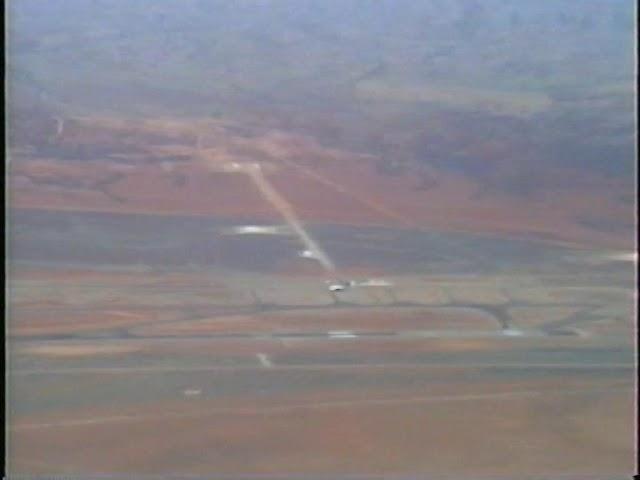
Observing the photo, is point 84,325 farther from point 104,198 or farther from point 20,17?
point 20,17

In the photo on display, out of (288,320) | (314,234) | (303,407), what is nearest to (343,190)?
(314,234)

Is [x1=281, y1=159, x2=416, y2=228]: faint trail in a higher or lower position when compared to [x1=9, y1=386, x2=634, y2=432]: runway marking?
higher

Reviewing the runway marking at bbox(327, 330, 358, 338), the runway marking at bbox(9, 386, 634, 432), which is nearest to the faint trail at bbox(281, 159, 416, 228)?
the runway marking at bbox(327, 330, 358, 338)

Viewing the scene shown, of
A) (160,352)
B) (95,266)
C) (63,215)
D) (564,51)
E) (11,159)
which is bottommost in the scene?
(160,352)

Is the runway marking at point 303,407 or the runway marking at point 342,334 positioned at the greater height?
the runway marking at point 342,334

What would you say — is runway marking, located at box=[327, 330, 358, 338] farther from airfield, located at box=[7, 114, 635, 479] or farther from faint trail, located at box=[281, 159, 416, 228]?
faint trail, located at box=[281, 159, 416, 228]

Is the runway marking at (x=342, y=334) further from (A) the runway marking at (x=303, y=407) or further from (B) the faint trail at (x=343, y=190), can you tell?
(B) the faint trail at (x=343, y=190)

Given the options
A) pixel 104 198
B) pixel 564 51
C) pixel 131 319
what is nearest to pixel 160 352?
pixel 131 319

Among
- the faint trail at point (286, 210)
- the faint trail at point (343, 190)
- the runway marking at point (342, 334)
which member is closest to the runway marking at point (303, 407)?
the runway marking at point (342, 334)

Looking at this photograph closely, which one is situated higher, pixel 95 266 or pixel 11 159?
pixel 11 159
